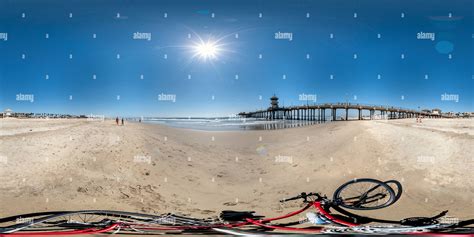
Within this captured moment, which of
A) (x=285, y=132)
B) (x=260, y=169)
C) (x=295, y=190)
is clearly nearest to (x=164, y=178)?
(x=260, y=169)

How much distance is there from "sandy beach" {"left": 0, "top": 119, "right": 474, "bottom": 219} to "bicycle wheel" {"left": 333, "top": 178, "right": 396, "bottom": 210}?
30 cm

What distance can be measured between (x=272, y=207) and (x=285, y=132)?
1054 cm

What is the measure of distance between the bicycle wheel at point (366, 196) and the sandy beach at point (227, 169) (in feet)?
0.97

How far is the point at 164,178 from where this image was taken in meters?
10.0

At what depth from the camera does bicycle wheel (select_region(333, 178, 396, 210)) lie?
5969mm

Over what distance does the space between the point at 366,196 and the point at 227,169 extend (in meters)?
5.75

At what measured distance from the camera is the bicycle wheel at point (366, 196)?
597 cm
